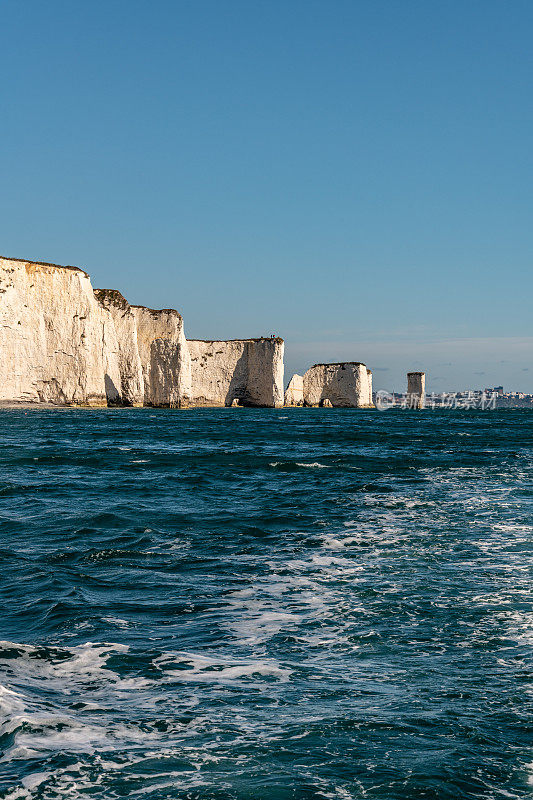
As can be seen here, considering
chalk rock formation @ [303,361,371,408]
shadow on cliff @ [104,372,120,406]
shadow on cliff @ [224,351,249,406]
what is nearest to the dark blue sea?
shadow on cliff @ [104,372,120,406]

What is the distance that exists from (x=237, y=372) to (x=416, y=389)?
157 ft

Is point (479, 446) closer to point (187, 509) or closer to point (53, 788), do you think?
point (187, 509)

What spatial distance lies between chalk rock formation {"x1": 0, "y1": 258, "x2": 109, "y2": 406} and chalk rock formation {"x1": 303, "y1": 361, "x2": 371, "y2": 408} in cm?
5378

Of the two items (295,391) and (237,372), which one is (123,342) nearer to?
(237,372)

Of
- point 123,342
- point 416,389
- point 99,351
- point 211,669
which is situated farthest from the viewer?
point 416,389

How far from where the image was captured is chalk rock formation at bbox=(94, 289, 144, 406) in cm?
6894

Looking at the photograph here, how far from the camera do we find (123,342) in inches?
2739

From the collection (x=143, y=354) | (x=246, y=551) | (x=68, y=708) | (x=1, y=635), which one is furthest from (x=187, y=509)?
(x=143, y=354)

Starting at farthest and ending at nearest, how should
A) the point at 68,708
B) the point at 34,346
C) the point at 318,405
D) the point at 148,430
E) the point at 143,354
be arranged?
1. the point at 318,405
2. the point at 143,354
3. the point at 34,346
4. the point at 148,430
5. the point at 68,708

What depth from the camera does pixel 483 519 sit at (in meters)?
12.8

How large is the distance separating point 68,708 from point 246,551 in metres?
5.41

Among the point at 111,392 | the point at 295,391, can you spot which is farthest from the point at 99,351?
the point at 295,391

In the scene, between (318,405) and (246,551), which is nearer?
(246,551)

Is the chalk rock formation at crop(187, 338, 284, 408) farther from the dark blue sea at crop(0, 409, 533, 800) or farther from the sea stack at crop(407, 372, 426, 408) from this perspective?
the dark blue sea at crop(0, 409, 533, 800)
